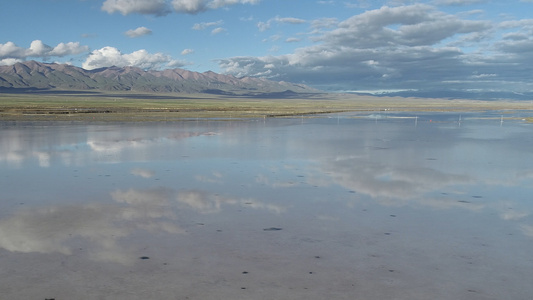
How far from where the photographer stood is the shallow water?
5910 millimetres

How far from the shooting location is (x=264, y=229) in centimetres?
834

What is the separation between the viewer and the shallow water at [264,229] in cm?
591

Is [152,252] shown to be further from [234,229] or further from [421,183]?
[421,183]

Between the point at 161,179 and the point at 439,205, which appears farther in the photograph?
the point at 161,179

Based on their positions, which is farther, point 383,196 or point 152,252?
point 383,196

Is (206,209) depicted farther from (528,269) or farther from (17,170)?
(17,170)

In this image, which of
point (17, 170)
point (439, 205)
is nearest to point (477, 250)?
point (439, 205)

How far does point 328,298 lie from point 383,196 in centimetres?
603

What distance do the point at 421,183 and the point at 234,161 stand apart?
6829 millimetres

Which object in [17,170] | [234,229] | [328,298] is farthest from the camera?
[17,170]

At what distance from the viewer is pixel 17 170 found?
1438cm

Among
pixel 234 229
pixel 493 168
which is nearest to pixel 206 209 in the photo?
pixel 234 229

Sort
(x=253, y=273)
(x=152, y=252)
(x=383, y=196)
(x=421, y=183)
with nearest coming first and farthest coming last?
(x=253, y=273), (x=152, y=252), (x=383, y=196), (x=421, y=183)

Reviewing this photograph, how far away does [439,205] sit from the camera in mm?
10305
